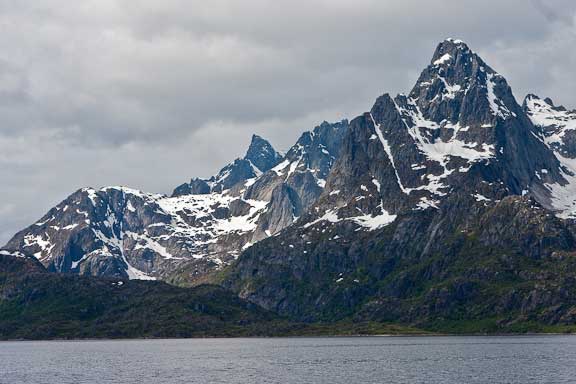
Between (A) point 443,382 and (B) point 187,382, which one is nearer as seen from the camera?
(A) point 443,382

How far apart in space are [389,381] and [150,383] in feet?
196

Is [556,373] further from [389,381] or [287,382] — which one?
[287,382]

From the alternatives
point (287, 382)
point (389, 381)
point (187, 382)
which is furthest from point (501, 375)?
point (187, 382)

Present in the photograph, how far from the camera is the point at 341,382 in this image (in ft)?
Answer: 641

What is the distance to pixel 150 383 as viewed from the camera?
7820 inches

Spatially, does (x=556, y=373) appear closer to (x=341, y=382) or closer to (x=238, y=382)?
(x=341, y=382)

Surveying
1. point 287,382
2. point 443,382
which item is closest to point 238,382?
point 287,382

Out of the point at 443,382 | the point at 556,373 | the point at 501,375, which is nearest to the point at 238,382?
the point at 443,382

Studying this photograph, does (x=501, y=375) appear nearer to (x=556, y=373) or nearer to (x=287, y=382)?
(x=556, y=373)

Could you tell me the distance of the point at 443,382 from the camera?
610 ft

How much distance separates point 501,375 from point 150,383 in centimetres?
8855

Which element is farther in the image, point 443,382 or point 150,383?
point 150,383

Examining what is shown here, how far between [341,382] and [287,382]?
13410 millimetres

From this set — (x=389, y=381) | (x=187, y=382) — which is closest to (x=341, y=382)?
(x=389, y=381)
